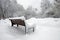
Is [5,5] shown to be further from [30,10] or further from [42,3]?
[30,10]

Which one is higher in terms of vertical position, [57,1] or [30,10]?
[57,1]

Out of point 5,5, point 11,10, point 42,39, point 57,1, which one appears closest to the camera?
point 42,39

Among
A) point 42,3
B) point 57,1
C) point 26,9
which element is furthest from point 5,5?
point 26,9

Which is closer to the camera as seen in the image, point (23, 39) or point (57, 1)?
point (23, 39)

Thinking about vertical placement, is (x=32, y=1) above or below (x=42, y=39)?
above

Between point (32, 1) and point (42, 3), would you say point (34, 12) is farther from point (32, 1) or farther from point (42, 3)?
point (42, 3)

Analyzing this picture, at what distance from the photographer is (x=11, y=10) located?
2158 centimetres

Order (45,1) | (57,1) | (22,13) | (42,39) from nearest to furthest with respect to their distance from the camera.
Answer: (42,39)
(57,1)
(45,1)
(22,13)

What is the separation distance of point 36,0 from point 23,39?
2906cm

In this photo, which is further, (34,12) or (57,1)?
(34,12)

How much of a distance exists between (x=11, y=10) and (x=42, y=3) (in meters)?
10.2

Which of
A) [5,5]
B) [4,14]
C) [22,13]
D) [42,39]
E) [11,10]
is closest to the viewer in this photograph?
[42,39]

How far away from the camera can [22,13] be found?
3019cm

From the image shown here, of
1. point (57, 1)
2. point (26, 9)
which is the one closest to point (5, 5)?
point (57, 1)
